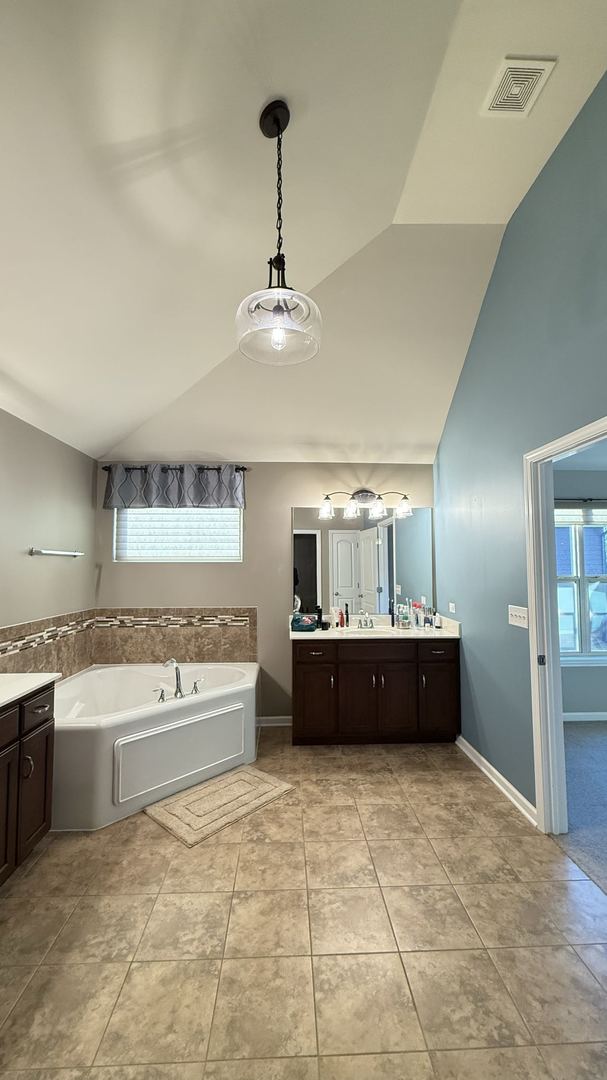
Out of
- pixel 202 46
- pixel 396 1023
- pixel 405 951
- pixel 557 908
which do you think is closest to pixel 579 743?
pixel 557 908

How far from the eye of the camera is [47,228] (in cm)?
182

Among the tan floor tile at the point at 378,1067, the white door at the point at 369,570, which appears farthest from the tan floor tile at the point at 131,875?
the white door at the point at 369,570

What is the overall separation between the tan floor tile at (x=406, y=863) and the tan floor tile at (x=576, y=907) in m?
0.42

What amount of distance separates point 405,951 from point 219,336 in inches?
130

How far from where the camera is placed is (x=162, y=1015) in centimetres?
146

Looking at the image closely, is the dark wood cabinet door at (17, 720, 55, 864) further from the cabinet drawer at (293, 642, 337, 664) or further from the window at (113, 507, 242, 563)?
the window at (113, 507, 242, 563)

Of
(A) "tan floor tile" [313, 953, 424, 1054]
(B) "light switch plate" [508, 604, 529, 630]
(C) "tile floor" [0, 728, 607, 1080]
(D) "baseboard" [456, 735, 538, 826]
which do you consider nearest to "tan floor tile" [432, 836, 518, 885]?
(C) "tile floor" [0, 728, 607, 1080]

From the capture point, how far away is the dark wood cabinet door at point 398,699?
12.0 ft

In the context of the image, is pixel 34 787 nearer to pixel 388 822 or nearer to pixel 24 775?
pixel 24 775

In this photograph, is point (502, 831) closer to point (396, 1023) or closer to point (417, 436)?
point (396, 1023)

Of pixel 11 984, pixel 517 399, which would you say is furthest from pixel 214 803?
pixel 517 399

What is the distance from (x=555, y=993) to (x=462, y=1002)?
324mm

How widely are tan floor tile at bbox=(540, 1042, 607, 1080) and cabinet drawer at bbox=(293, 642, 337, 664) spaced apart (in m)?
2.42

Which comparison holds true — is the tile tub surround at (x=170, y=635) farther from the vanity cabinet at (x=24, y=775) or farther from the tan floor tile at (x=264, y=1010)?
the tan floor tile at (x=264, y=1010)
